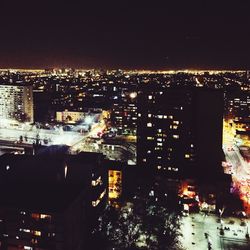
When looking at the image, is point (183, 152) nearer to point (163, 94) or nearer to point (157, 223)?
point (163, 94)

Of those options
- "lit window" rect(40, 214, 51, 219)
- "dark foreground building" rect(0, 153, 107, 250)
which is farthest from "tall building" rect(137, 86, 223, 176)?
"lit window" rect(40, 214, 51, 219)

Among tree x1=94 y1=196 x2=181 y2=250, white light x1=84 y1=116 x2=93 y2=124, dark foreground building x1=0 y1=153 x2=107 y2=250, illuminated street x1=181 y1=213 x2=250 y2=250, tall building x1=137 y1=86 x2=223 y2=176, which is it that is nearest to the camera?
dark foreground building x1=0 y1=153 x2=107 y2=250

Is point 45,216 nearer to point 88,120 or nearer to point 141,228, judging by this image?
point 141,228

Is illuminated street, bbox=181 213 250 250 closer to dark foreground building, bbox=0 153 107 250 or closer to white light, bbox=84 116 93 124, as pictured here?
dark foreground building, bbox=0 153 107 250

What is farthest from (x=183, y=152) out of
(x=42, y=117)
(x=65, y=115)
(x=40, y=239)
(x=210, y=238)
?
(x=42, y=117)

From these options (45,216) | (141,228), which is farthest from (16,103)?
(45,216)
